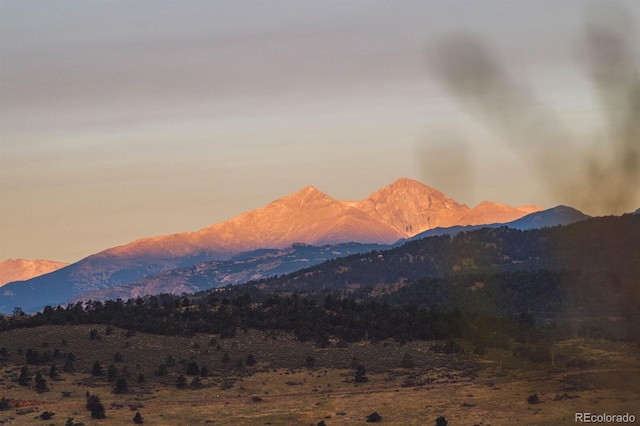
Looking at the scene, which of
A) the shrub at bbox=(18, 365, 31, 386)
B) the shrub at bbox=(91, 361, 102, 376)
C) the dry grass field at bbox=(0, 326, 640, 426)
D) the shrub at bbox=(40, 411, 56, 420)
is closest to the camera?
the shrub at bbox=(40, 411, 56, 420)

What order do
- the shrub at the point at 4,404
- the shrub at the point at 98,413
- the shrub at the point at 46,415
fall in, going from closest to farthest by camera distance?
the shrub at the point at 46,415, the shrub at the point at 98,413, the shrub at the point at 4,404

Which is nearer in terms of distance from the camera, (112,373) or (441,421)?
(441,421)

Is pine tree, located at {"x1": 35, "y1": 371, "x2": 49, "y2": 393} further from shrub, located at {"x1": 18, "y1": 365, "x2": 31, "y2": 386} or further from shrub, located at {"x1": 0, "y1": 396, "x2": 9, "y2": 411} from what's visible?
shrub, located at {"x1": 0, "y1": 396, "x2": 9, "y2": 411}

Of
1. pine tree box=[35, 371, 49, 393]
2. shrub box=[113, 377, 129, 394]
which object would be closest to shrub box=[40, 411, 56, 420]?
pine tree box=[35, 371, 49, 393]

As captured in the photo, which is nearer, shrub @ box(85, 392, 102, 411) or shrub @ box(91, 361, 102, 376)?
shrub @ box(85, 392, 102, 411)

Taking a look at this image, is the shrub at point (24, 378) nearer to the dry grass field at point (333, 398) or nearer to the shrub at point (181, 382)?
the dry grass field at point (333, 398)

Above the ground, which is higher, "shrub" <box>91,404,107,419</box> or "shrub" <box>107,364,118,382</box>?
"shrub" <box>107,364,118,382</box>

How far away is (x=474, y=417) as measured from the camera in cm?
15962

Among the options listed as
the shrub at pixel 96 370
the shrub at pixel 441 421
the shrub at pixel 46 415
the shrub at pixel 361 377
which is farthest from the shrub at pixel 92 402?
the shrub at pixel 441 421

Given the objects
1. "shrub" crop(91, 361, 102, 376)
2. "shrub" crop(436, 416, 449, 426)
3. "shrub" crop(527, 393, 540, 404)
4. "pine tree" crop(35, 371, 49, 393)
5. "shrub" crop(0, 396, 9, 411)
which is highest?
"shrub" crop(91, 361, 102, 376)

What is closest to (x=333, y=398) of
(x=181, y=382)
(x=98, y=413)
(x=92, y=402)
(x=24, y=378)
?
(x=181, y=382)

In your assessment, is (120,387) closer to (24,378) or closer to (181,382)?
(181,382)

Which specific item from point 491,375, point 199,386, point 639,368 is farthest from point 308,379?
point 639,368

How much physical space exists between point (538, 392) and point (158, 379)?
69871 mm
